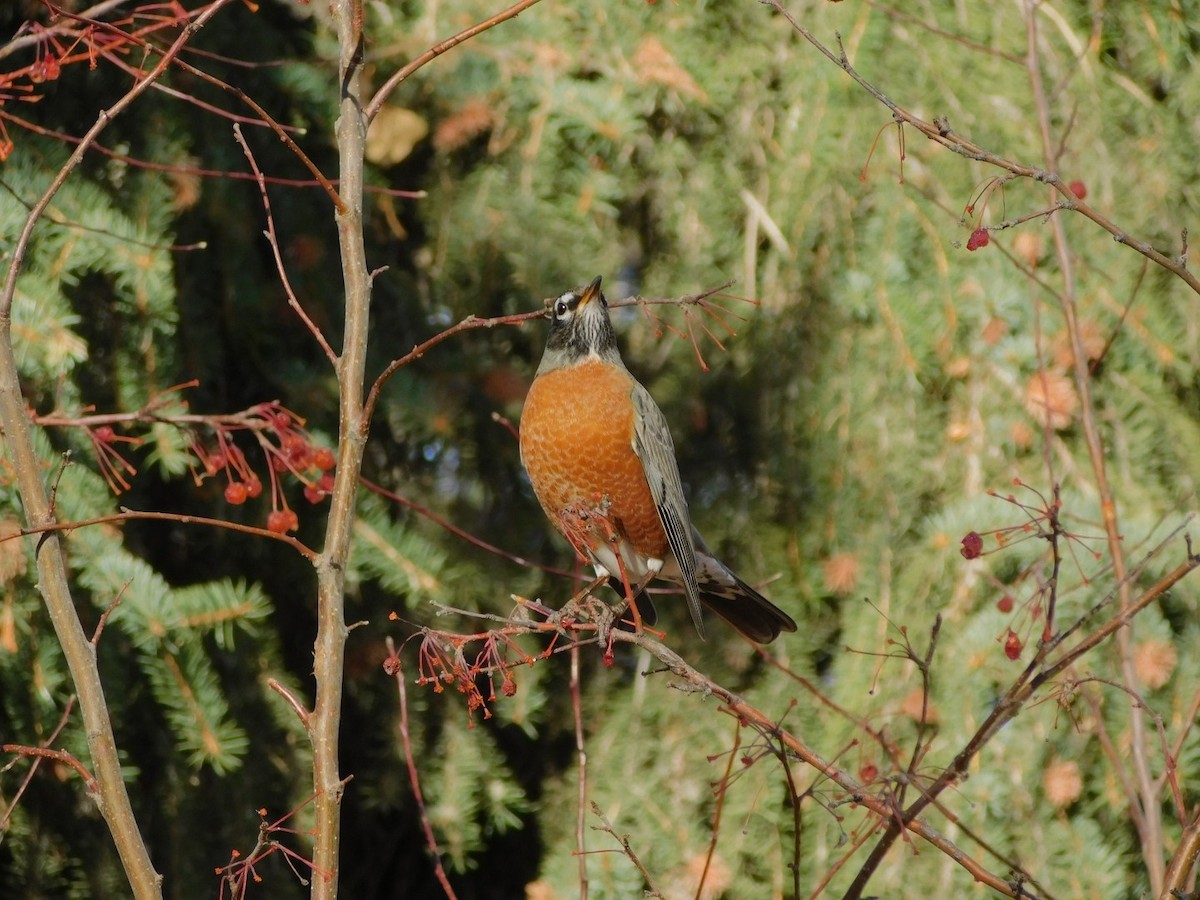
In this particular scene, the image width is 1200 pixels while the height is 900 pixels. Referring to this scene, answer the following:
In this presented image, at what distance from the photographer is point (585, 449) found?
249 centimetres

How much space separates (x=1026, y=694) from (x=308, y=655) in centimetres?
178

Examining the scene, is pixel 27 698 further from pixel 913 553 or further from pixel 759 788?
pixel 913 553

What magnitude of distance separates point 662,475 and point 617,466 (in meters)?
0.10

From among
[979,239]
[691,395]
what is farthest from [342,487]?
[691,395]

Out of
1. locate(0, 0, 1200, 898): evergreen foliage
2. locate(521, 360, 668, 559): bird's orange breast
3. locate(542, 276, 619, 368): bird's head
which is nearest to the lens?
locate(0, 0, 1200, 898): evergreen foliage

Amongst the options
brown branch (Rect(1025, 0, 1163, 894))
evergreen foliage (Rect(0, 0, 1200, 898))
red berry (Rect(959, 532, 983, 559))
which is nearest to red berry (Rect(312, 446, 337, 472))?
evergreen foliage (Rect(0, 0, 1200, 898))

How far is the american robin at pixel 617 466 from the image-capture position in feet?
8.17

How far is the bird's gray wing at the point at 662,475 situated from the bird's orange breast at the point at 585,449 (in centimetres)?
2

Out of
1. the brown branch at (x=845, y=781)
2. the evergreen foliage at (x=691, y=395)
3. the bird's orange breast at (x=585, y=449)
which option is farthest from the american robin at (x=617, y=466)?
the brown branch at (x=845, y=781)

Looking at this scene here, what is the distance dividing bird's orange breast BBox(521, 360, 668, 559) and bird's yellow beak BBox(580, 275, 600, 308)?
0.52 ft

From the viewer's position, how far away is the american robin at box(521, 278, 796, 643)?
2490 mm

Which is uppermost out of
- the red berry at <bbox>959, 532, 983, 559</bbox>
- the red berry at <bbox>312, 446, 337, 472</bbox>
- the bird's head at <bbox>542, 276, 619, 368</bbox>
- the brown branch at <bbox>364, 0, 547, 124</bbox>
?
the brown branch at <bbox>364, 0, 547, 124</bbox>

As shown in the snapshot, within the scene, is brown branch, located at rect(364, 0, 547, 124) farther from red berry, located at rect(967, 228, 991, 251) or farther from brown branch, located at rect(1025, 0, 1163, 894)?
brown branch, located at rect(1025, 0, 1163, 894)

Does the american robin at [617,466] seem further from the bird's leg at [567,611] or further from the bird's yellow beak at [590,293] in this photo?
the bird's leg at [567,611]
